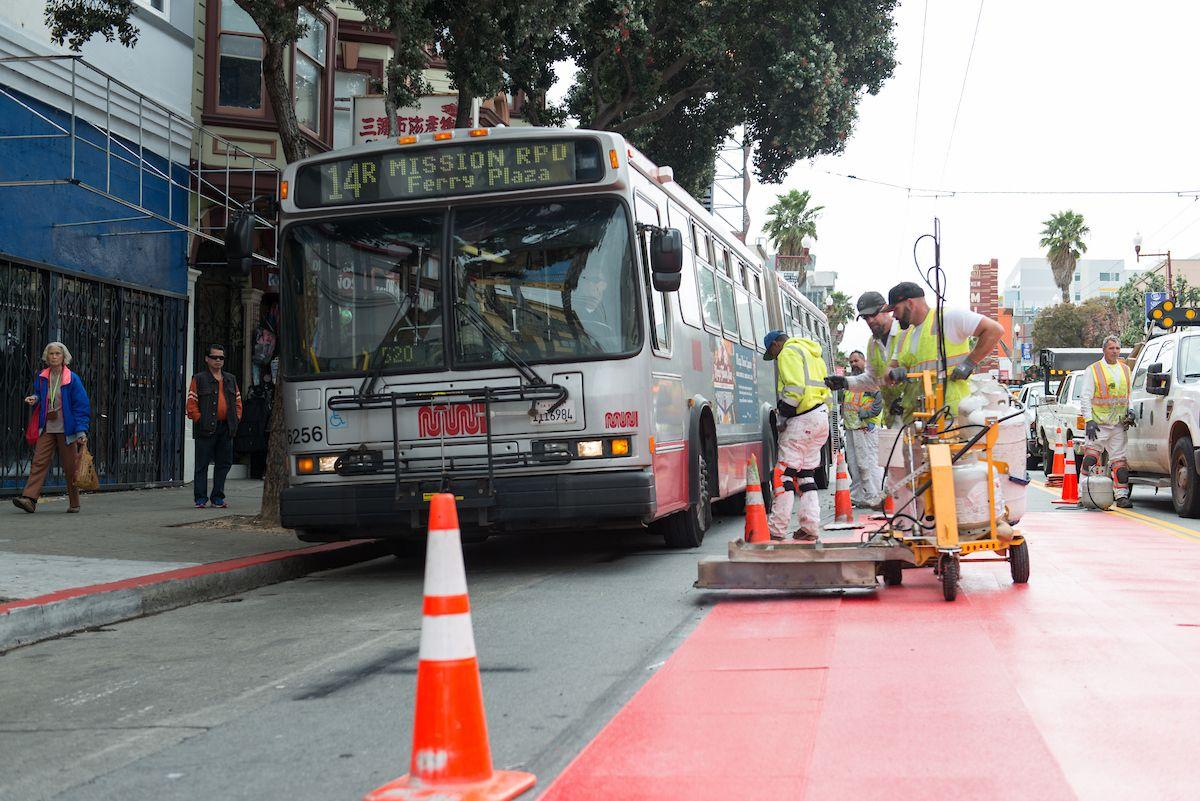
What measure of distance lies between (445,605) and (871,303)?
21.5 ft

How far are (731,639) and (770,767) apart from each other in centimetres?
244

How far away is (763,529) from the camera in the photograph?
9.74 m

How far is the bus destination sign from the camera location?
9773 millimetres

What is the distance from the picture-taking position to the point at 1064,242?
2911 inches

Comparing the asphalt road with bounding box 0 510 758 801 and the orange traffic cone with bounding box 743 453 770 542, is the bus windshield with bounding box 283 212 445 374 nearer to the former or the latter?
the asphalt road with bounding box 0 510 758 801

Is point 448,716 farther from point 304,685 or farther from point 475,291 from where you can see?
point 475,291

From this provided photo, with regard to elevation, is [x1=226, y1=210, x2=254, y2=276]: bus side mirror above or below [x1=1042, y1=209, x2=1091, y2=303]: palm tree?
below

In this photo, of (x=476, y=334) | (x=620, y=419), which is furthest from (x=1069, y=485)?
(x=476, y=334)

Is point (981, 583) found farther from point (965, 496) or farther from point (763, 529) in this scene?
point (763, 529)

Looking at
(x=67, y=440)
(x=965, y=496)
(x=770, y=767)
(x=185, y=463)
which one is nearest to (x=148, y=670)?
(x=770, y=767)

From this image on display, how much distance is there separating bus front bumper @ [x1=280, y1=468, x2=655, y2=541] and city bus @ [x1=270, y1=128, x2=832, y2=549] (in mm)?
14

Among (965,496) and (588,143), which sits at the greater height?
(588,143)

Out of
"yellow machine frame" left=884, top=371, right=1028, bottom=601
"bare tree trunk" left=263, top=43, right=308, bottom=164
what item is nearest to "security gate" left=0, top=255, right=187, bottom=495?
"bare tree trunk" left=263, top=43, right=308, bottom=164

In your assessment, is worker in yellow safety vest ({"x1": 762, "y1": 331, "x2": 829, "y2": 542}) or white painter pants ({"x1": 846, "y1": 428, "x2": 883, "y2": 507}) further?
white painter pants ({"x1": 846, "y1": 428, "x2": 883, "y2": 507})
